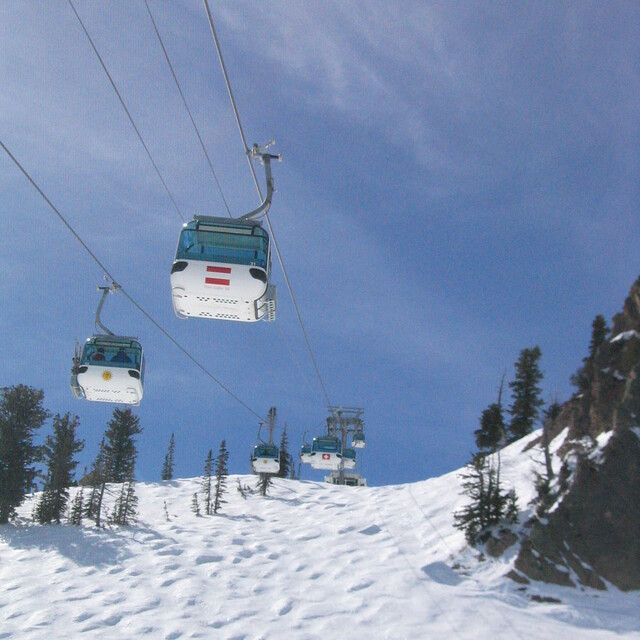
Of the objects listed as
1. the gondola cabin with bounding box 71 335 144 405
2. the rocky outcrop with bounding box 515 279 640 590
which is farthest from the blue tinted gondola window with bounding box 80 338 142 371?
the rocky outcrop with bounding box 515 279 640 590

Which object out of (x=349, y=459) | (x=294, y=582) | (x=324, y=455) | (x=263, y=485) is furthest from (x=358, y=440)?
(x=294, y=582)

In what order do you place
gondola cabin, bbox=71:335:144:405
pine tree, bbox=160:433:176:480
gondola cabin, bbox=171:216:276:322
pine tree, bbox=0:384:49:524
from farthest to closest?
pine tree, bbox=160:433:176:480 < pine tree, bbox=0:384:49:524 < gondola cabin, bbox=71:335:144:405 < gondola cabin, bbox=171:216:276:322

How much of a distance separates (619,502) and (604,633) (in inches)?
258

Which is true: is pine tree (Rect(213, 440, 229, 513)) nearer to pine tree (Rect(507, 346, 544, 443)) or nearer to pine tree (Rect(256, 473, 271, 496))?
pine tree (Rect(256, 473, 271, 496))

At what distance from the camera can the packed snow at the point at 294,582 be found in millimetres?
23766

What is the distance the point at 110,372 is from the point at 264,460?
90.2 ft

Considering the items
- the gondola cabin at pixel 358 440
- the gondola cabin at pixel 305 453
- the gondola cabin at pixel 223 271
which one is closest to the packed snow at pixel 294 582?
the gondola cabin at pixel 305 453

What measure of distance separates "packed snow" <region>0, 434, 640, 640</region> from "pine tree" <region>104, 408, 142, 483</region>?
37.7 ft

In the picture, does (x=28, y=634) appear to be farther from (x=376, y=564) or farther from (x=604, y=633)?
(x=604, y=633)

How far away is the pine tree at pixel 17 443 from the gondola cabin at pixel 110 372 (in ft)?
97.4

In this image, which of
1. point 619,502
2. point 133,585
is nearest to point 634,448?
point 619,502

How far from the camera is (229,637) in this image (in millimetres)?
23484

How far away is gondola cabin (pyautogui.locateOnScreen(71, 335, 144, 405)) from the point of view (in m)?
18.4

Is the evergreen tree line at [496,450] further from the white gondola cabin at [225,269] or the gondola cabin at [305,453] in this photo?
the white gondola cabin at [225,269]
